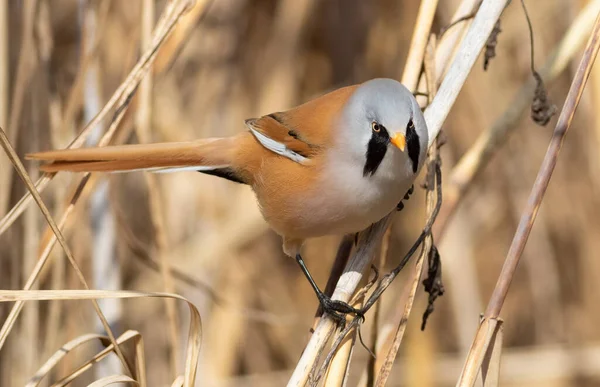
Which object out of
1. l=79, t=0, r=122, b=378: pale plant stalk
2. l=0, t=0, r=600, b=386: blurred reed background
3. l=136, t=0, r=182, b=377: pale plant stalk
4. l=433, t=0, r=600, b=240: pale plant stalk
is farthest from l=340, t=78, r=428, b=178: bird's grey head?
l=0, t=0, r=600, b=386: blurred reed background

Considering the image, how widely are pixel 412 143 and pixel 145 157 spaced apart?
638 millimetres

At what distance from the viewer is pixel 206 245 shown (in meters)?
2.97

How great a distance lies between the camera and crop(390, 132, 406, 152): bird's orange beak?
1401mm

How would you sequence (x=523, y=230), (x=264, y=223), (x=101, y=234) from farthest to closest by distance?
(x=264, y=223) < (x=101, y=234) < (x=523, y=230)

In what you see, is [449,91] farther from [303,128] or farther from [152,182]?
[152,182]

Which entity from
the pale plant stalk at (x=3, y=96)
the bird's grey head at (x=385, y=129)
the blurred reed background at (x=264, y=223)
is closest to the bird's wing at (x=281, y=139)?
the bird's grey head at (x=385, y=129)

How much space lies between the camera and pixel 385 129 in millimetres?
1471

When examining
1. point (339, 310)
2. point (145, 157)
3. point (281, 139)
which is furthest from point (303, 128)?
point (339, 310)

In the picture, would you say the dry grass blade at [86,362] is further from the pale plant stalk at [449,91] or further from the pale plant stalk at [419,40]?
the pale plant stalk at [419,40]

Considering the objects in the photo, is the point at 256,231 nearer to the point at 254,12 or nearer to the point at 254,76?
the point at 254,76

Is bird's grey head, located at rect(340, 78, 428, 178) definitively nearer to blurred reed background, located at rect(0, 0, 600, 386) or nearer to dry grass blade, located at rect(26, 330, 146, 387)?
dry grass blade, located at rect(26, 330, 146, 387)

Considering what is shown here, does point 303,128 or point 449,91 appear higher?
point 449,91

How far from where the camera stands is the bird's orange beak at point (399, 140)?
140cm

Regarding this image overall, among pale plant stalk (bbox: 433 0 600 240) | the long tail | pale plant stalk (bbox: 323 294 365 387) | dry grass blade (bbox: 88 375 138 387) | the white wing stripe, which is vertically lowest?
dry grass blade (bbox: 88 375 138 387)
